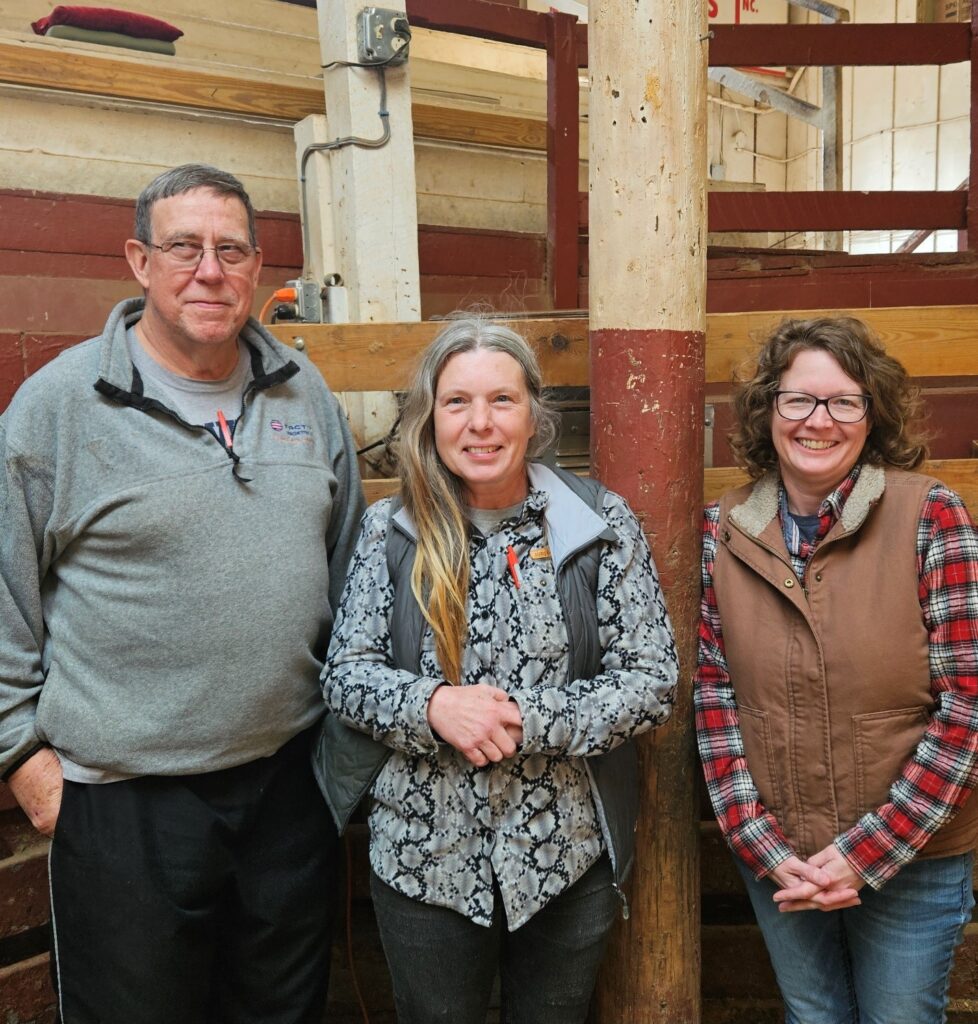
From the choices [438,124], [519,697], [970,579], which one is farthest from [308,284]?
[970,579]

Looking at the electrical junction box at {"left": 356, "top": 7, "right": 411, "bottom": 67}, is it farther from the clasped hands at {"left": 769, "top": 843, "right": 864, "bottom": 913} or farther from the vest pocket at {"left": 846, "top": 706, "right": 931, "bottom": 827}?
the clasped hands at {"left": 769, "top": 843, "right": 864, "bottom": 913}

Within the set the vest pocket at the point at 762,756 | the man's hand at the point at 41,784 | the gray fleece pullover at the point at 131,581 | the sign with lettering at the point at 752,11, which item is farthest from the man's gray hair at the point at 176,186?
the sign with lettering at the point at 752,11

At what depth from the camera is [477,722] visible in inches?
61.4

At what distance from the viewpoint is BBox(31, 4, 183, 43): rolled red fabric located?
405cm

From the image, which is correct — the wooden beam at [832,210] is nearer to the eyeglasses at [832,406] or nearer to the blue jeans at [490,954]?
the eyeglasses at [832,406]

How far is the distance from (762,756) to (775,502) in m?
0.47

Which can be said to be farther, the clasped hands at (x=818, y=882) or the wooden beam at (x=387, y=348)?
the wooden beam at (x=387, y=348)

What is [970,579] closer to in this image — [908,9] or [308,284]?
[308,284]

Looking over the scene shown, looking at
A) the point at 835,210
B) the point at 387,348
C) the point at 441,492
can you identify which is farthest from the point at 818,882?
the point at 835,210

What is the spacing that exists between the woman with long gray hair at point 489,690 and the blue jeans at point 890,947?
400 mm

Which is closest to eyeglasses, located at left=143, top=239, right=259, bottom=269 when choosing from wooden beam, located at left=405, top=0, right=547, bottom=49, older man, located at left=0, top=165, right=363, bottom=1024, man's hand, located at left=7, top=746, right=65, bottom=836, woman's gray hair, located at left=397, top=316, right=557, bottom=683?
older man, located at left=0, top=165, right=363, bottom=1024

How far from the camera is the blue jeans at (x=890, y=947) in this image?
1.77 metres

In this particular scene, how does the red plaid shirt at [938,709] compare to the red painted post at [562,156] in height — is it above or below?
below

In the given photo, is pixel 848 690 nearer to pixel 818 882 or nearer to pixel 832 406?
pixel 818 882
